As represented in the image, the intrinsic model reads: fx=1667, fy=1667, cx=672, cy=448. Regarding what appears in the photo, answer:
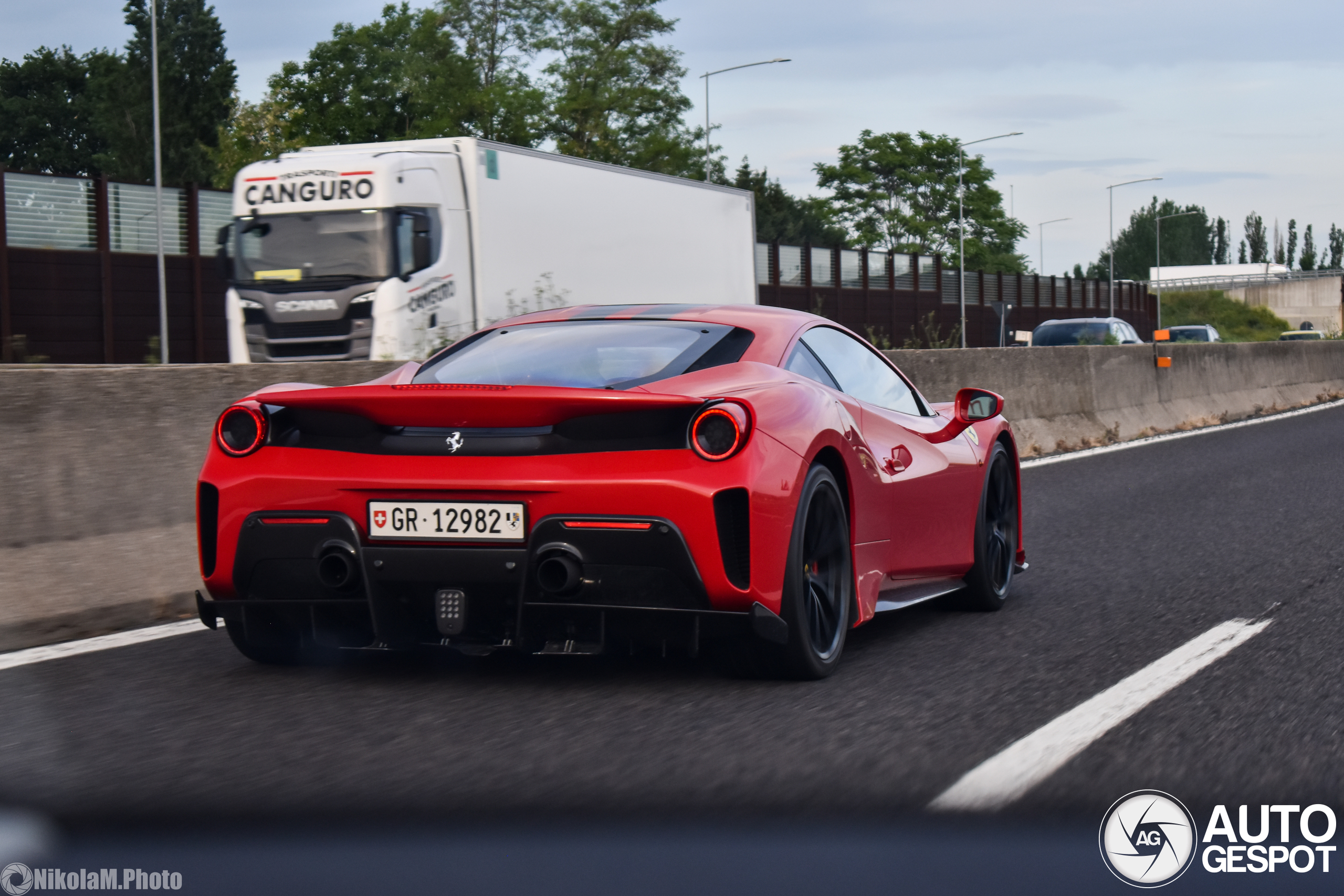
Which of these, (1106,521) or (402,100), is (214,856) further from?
(402,100)

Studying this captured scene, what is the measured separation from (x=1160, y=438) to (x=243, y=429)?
1498 centimetres

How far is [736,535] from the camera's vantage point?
4.86m

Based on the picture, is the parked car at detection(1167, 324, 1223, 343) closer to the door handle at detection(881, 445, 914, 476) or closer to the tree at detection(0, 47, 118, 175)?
the door handle at detection(881, 445, 914, 476)

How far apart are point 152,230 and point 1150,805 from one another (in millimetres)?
28629

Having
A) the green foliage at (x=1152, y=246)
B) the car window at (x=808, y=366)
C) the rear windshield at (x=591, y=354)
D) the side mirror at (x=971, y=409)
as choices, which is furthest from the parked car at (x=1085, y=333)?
the green foliage at (x=1152, y=246)

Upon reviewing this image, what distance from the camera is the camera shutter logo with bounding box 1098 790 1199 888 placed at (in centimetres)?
345

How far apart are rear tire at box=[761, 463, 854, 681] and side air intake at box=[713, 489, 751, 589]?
0.60ft

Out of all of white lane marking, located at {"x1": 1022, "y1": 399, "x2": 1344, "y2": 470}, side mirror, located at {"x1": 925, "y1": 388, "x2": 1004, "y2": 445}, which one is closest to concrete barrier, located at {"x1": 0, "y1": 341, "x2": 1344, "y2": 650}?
side mirror, located at {"x1": 925, "y1": 388, "x2": 1004, "y2": 445}

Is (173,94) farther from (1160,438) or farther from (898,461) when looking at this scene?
(898,461)

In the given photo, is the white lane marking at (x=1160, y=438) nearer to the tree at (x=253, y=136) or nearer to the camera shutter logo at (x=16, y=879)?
the camera shutter logo at (x=16, y=879)

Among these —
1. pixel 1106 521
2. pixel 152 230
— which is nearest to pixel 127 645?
pixel 1106 521

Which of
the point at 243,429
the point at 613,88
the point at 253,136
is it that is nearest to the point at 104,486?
the point at 243,429

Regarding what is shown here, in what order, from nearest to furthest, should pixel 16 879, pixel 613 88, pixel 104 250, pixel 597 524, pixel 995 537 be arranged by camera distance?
pixel 16 879 → pixel 597 524 → pixel 995 537 → pixel 104 250 → pixel 613 88

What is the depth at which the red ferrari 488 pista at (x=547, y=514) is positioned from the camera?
4785 millimetres
